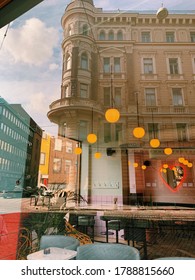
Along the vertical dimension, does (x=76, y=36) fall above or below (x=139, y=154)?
above

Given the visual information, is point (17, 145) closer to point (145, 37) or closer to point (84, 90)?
point (84, 90)

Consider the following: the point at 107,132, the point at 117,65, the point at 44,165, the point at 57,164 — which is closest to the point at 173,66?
the point at 117,65

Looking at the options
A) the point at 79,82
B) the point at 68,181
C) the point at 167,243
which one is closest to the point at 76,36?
the point at 79,82

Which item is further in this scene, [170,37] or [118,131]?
[118,131]

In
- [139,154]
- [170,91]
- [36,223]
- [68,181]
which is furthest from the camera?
[139,154]

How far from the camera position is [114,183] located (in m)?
9.17

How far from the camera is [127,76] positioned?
5.43 m

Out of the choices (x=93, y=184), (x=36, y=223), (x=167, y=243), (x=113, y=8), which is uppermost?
(x=113, y=8)

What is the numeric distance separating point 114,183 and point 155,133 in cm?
323

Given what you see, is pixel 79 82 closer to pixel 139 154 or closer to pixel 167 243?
pixel 167 243

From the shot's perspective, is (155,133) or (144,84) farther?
(155,133)

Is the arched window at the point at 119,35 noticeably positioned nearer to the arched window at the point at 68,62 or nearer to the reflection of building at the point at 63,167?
the arched window at the point at 68,62

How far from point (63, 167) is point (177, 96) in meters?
5.81

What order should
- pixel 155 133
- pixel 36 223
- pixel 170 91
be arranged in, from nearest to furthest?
pixel 36 223 → pixel 170 91 → pixel 155 133
